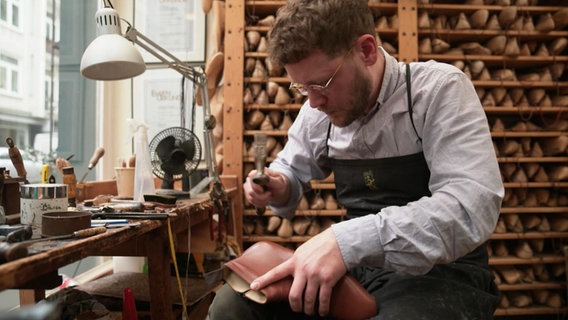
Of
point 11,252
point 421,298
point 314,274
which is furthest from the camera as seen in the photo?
point 421,298

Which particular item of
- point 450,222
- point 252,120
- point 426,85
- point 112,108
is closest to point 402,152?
point 426,85

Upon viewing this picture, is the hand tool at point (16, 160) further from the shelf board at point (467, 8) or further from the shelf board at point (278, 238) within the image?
the shelf board at point (467, 8)

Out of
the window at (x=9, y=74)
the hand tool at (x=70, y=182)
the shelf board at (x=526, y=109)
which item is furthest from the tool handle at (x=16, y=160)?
the shelf board at (x=526, y=109)

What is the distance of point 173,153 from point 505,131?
2.18 metres

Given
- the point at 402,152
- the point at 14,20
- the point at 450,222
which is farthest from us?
the point at 14,20

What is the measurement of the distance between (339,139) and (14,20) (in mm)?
1857

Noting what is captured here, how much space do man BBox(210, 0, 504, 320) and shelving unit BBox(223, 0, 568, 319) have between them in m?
1.16

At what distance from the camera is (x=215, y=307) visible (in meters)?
1.11

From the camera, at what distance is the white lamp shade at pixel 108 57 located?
4.56ft

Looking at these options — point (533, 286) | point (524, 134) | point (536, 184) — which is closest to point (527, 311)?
point (533, 286)

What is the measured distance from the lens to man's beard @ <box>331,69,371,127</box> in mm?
1153

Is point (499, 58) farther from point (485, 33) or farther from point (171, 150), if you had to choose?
point (171, 150)

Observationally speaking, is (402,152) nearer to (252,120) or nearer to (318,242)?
(318,242)

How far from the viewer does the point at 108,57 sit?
1.38 m
